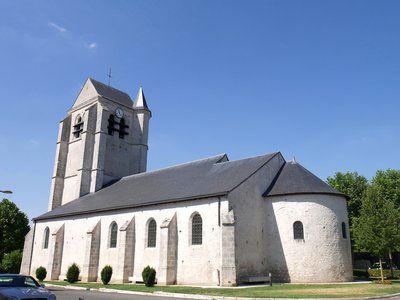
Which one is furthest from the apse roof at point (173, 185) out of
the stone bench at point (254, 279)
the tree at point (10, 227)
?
the tree at point (10, 227)

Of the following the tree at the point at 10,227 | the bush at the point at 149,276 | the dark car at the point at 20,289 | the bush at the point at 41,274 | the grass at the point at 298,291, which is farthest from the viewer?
the tree at the point at 10,227

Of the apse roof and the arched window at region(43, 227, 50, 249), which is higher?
the apse roof

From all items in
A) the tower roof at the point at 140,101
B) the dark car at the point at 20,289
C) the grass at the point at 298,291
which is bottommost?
the grass at the point at 298,291

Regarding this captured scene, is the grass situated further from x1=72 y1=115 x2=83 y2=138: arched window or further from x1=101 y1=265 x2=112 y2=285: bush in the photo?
x1=72 y1=115 x2=83 y2=138: arched window

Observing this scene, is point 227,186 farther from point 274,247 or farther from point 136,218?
point 136,218

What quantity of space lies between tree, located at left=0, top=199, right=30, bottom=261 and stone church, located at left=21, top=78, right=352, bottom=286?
12.4 meters

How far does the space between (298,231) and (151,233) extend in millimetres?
9497

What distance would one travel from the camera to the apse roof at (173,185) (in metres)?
23.2

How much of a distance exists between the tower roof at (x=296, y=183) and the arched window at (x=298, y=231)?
1.86 meters

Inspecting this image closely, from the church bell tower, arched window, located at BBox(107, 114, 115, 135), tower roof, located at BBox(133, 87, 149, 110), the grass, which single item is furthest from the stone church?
tower roof, located at BBox(133, 87, 149, 110)

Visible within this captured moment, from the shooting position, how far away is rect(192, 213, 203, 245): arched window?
Result: 72.0 ft

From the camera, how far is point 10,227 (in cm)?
4428

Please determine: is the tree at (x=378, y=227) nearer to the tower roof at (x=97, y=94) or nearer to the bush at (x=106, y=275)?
the bush at (x=106, y=275)

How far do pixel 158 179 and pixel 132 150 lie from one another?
1034cm
